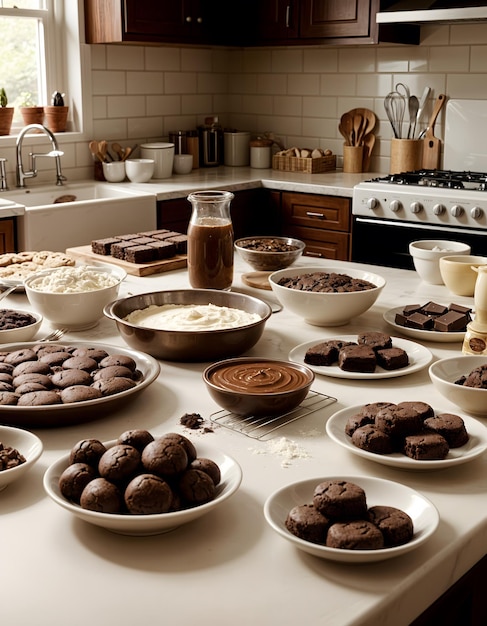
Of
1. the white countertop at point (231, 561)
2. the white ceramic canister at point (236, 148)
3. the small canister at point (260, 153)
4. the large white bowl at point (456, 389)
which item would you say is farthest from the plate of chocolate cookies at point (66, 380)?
the white ceramic canister at point (236, 148)

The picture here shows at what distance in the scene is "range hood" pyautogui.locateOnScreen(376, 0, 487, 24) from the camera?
3829mm

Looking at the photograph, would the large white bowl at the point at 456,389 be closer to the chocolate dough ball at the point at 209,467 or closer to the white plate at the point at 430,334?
the white plate at the point at 430,334

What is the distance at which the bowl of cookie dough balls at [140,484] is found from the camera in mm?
1021

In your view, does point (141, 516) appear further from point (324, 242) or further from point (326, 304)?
point (324, 242)

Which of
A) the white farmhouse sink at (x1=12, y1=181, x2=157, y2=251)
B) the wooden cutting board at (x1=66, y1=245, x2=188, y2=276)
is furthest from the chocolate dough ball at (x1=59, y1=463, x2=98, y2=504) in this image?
the white farmhouse sink at (x1=12, y1=181, x2=157, y2=251)

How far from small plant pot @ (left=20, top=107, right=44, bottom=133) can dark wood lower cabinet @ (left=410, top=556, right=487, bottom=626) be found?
3.83 metres

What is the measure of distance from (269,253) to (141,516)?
145 cm

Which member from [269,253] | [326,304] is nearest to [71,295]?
[326,304]

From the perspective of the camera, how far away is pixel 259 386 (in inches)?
56.5

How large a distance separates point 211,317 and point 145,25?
Answer: 3011 mm

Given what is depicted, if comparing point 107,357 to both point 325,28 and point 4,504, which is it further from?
point 325,28

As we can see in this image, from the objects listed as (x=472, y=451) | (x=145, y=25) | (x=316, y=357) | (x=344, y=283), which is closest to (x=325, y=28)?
(x=145, y=25)

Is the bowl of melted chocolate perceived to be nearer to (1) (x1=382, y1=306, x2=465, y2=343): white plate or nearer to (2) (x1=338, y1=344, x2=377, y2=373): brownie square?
(2) (x1=338, y1=344, x2=377, y2=373): brownie square

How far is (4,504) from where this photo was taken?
1145 mm
